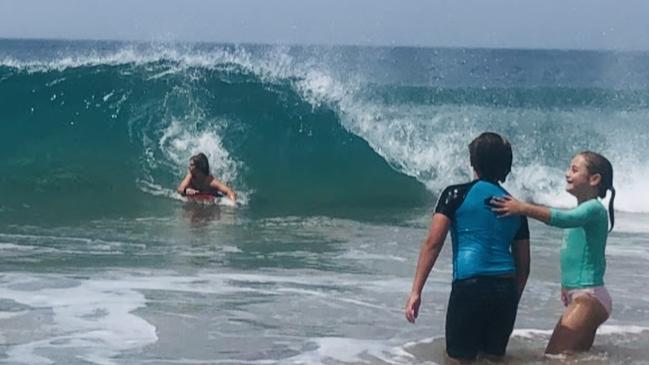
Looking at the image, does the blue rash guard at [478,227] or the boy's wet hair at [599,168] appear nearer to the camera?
the blue rash guard at [478,227]

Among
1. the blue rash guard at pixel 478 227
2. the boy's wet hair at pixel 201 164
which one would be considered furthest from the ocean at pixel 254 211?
the blue rash guard at pixel 478 227

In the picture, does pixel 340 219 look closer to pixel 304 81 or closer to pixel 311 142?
pixel 311 142

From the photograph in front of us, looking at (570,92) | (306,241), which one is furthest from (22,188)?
(570,92)

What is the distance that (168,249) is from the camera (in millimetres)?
11172

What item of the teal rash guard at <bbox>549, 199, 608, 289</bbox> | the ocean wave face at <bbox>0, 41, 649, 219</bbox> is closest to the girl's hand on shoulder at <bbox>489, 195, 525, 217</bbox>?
the teal rash guard at <bbox>549, 199, 608, 289</bbox>

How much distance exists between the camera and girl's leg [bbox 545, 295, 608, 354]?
6680 millimetres

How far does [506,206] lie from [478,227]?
177 millimetres

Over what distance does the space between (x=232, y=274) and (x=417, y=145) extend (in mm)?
11086

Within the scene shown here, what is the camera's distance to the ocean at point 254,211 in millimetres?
7707

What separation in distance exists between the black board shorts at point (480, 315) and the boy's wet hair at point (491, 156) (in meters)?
0.50

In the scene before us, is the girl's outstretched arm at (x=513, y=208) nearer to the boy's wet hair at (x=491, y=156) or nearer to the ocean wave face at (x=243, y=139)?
the boy's wet hair at (x=491, y=156)

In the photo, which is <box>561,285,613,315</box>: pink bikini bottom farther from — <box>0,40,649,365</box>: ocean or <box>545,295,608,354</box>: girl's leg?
<box>0,40,649,365</box>: ocean

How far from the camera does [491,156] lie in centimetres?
621

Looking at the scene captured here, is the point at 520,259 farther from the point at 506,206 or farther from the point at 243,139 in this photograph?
the point at 243,139
